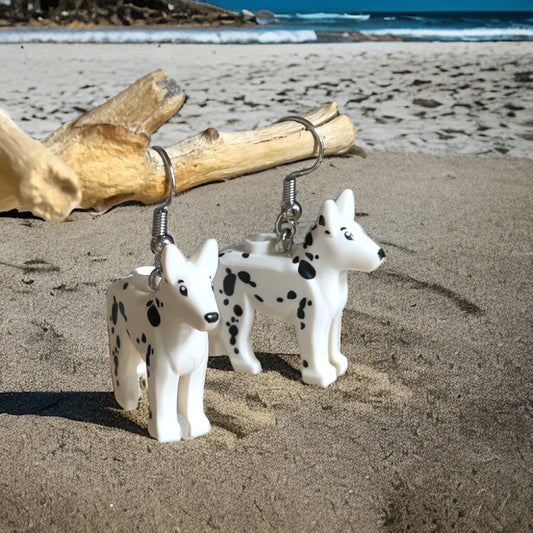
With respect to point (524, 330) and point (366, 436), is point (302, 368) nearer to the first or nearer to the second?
point (366, 436)

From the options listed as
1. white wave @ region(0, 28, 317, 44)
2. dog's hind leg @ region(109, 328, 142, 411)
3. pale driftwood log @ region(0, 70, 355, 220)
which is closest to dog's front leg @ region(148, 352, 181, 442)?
dog's hind leg @ region(109, 328, 142, 411)

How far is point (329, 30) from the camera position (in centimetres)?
1113

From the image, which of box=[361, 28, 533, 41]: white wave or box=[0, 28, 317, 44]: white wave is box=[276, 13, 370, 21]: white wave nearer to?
box=[361, 28, 533, 41]: white wave

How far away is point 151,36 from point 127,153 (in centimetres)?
680

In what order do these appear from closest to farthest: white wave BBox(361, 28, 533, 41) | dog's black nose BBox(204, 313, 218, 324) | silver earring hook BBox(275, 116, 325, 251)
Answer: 1. dog's black nose BBox(204, 313, 218, 324)
2. silver earring hook BBox(275, 116, 325, 251)
3. white wave BBox(361, 28, 533, 41)

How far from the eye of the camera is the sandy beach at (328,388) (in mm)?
2029

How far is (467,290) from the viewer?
327 centimetres

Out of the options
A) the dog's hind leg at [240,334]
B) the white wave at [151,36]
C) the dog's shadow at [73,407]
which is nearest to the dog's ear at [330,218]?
the dog's hind leg at [240,334]

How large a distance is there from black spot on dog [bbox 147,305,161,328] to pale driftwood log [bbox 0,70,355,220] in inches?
25.6

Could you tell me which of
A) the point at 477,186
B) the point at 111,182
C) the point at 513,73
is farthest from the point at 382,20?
the point at 111,182

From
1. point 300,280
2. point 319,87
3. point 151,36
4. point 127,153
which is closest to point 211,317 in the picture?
point 300,280

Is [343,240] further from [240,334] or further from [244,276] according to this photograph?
[240,334]

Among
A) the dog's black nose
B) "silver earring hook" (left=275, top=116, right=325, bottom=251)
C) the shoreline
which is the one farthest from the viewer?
the shoreline

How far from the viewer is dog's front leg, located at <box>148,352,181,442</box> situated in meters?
2.07
